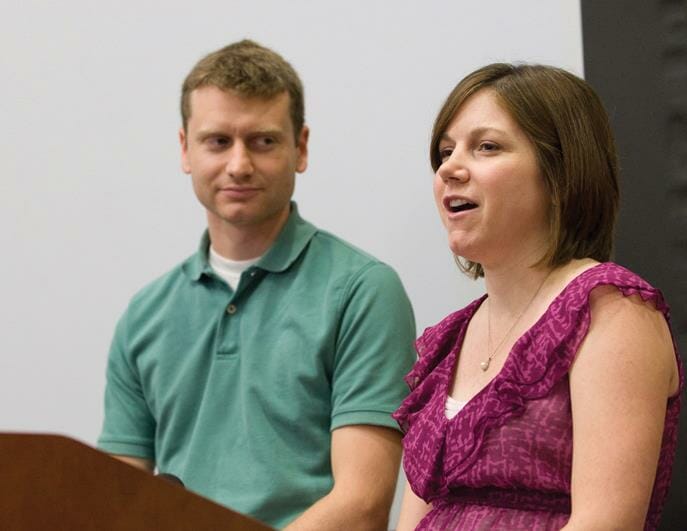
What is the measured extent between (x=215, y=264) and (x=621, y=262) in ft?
2.59

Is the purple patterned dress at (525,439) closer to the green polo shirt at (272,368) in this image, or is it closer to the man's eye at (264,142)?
the green polo shirt at (272,368)

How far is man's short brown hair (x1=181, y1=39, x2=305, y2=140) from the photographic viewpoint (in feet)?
7.80

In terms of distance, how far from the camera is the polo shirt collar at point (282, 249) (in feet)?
7.75

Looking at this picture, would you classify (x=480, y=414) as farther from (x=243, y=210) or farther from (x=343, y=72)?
(x=343, y=72)

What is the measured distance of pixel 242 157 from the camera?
235 centimetres

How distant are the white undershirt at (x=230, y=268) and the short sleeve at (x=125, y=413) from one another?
0.23 meters

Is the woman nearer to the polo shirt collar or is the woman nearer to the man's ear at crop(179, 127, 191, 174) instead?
the polo shirt collar

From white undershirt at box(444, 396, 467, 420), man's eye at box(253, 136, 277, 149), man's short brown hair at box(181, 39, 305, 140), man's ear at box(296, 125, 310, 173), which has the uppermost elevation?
man's short brown hair at box(181, 39, 305, 140)

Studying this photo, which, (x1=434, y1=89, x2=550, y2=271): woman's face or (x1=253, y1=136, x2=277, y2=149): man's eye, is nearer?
(x1=434, y1=89, x2=550, y2=271): woman's face

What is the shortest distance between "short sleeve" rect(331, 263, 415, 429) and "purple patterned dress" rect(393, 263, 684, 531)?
0.51 meters

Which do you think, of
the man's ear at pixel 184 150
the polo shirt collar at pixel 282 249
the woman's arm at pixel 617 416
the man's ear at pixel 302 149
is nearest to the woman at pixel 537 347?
the woman's arm at pixel 617 416

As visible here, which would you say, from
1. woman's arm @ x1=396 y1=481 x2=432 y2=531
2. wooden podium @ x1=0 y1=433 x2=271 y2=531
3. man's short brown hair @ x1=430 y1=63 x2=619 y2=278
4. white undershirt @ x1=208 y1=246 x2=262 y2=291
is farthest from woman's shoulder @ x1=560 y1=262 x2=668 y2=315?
white undershirt @ x1=208 y1=246 x2=262 y2=291

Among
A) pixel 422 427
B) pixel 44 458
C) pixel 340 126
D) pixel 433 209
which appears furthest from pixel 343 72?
pixel 44 458

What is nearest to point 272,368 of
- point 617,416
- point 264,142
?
point 264,142
